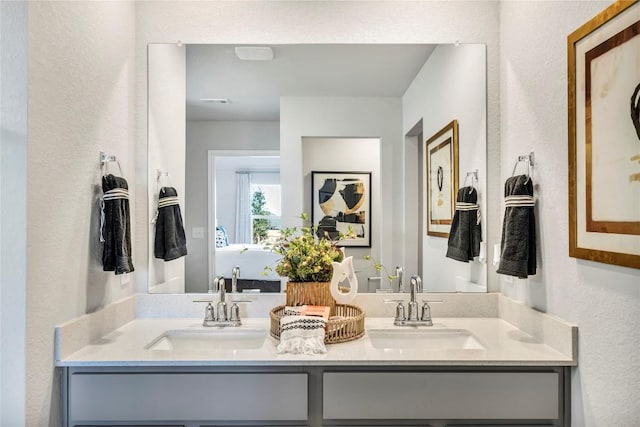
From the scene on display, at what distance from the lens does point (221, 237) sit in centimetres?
206

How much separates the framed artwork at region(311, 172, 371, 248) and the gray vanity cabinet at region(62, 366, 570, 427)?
2.37ft

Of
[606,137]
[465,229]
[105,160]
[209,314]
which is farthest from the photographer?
[465,229]

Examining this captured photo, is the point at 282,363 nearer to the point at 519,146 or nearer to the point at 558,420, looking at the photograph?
the point at 558,420

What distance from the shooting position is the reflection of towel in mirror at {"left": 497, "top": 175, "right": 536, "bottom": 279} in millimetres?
1637

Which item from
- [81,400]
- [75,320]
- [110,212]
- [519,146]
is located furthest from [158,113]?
[519,146]

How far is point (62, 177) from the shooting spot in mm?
1468

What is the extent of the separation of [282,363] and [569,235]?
0.99 m

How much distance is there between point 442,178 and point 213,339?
1218 mm

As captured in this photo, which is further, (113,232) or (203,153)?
(203,153)

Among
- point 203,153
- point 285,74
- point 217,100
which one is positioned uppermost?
point 285,74

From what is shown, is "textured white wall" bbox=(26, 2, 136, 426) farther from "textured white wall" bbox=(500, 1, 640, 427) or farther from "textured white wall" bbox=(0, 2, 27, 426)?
"textured white wall" bbox=(500, 1, 640, 427)

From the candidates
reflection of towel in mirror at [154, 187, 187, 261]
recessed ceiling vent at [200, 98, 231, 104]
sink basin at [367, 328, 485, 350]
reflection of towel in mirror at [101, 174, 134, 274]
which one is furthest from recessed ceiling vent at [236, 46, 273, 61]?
sink basin at [367, 328, 485, 350]

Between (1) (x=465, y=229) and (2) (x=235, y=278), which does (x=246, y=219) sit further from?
(1) (x=465, y=229)

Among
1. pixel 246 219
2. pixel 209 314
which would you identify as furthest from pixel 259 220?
pixel 209 314
